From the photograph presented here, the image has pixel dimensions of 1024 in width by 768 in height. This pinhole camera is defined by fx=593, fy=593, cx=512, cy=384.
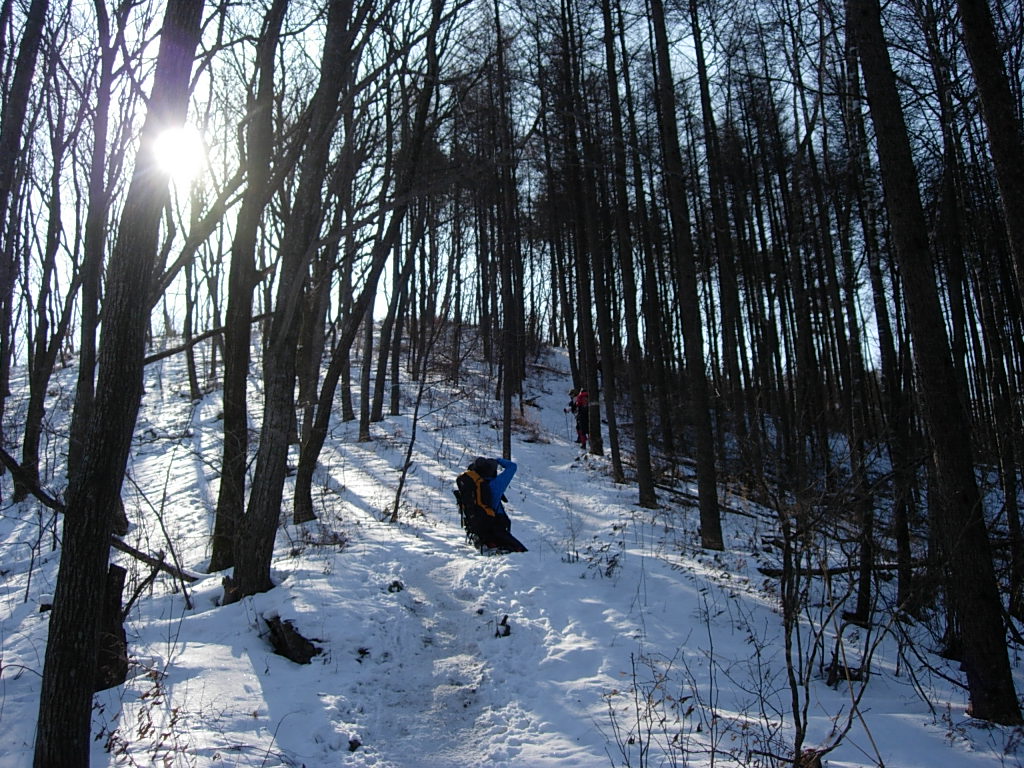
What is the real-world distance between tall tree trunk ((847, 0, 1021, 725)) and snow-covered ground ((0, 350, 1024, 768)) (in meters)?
0.45

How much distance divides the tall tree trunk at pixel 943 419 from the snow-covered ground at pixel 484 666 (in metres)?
0.45

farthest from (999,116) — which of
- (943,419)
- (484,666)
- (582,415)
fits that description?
(582,415)

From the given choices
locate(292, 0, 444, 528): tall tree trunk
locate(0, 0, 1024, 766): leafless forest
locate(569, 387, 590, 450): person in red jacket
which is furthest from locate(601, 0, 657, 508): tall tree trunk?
locate(569, 387, 590, 450): person in red jacket

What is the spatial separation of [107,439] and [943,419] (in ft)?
18.3

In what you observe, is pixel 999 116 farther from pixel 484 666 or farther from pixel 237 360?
pixel 237 360

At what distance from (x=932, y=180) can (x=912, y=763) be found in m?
11.4

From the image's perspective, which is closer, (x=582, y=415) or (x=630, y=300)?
(x=630, y=300)

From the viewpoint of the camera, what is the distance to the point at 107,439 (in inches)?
114

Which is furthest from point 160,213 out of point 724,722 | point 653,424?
point 653,424

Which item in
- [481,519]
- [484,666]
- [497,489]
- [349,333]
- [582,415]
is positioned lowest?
[484,666]

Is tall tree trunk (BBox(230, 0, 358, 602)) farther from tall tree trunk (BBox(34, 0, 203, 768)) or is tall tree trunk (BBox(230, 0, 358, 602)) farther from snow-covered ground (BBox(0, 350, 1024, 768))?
tall tree trunk (BBox(34, 0, 203, 768))

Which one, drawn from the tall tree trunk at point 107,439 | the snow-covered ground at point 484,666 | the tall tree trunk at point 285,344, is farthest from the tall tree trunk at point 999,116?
the tall tree trunk at point 107,439

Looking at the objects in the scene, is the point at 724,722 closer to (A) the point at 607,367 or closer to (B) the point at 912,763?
(B) the point at 912,763

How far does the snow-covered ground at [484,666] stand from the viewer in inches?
142
